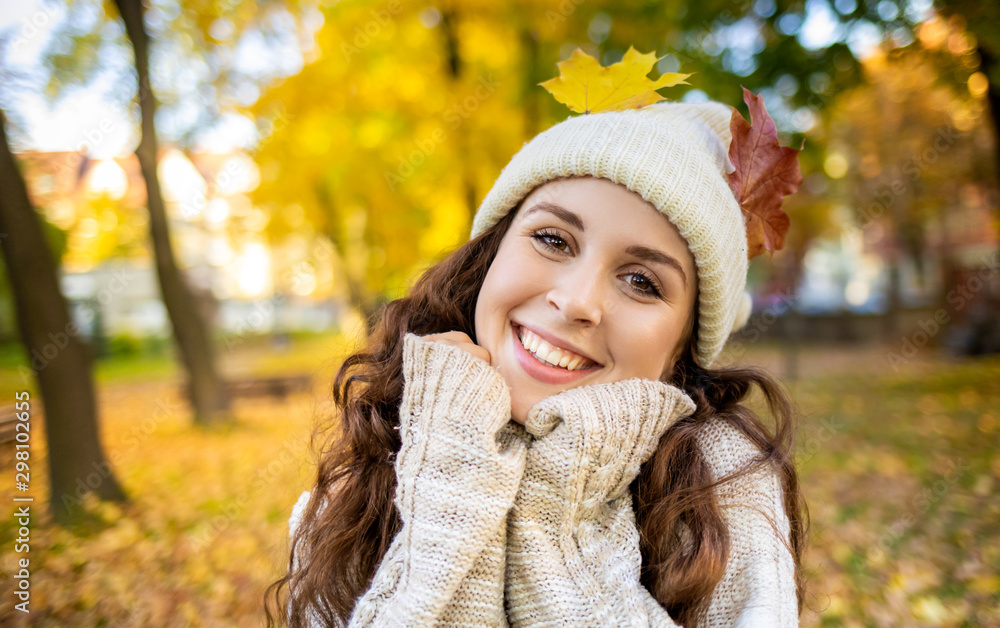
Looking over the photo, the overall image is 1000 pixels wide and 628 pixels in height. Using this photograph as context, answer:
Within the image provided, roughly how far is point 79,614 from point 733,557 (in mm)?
3716

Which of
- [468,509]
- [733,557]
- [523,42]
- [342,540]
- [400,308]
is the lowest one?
[342,540]

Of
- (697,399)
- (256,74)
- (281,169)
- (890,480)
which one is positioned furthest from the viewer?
(281,169)

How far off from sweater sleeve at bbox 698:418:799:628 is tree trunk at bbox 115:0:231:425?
640 centimetres

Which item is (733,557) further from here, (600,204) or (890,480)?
(890,480)

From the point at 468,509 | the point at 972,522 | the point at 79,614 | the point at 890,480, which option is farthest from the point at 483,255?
the point at 890,480

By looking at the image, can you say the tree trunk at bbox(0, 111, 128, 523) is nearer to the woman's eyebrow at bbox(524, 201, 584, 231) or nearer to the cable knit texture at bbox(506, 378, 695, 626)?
the woman's eyebrow at bbox(524, 201, 584, 231)

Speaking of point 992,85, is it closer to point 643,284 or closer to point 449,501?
point 643,284

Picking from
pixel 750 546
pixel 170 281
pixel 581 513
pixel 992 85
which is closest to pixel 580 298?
pixel 581 513

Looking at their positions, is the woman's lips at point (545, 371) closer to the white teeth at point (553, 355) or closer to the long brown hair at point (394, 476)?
the white teeth at point (553, 355)

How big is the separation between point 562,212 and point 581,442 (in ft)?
1.97

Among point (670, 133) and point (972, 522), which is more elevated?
Answer: point (670, 133)

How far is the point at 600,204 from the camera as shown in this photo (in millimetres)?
1569

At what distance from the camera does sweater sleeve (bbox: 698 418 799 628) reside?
1.39 m

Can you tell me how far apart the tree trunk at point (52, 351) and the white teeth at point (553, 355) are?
11.7 feet
